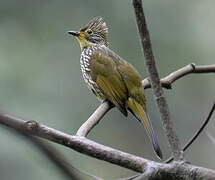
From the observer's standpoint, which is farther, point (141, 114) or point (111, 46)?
point (111, 46)

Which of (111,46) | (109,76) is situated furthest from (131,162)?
(111,46)

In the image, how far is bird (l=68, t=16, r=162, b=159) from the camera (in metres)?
3.63

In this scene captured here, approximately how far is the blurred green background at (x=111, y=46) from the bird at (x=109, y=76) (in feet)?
5.15

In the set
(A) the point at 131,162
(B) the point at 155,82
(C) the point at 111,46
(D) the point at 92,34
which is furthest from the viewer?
(C) the point at 111,46

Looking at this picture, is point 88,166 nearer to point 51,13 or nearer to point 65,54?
point 65,54

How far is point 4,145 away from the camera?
476 centimetres

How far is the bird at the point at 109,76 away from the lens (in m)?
3.63

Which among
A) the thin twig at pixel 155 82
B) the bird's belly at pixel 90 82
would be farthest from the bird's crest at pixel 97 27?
the thin twig at pixel 155 82

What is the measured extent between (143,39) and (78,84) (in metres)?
5.10

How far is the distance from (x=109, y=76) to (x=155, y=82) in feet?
7.42

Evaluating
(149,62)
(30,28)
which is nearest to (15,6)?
(30,28)

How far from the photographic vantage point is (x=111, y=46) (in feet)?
22.5

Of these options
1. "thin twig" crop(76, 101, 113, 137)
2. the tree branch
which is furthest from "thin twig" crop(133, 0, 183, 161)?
"thin twig" crop(76, 101, 113, 137)

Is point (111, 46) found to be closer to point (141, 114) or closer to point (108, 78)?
point (108, 78)
